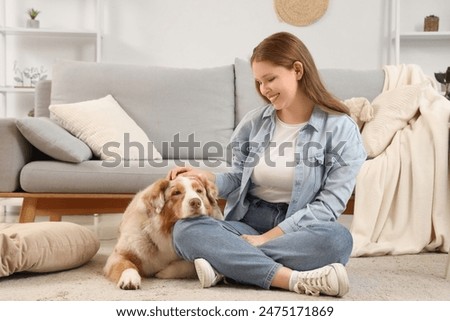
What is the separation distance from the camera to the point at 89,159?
10.7 feet

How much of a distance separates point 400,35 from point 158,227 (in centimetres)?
356

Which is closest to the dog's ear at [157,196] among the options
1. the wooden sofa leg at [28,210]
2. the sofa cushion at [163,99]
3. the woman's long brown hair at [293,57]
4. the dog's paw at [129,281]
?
the dog's paw at [129,281]

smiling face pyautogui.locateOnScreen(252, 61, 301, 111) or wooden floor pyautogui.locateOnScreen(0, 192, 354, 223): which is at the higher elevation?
smiling face pyautogui.locateOnScreen(252, 61, 301, 111)

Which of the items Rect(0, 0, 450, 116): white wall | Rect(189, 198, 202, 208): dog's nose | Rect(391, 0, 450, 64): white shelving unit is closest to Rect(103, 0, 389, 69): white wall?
Rect(0, 0, 450, 116): white wall

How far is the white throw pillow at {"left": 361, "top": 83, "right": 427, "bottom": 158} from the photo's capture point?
122 inches

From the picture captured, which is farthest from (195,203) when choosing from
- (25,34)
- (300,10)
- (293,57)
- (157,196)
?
(25,34)

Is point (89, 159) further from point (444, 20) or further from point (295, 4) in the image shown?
point (444, 20)

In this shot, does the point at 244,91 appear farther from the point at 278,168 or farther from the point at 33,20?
the point at 33,20

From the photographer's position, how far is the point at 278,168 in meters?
2.08

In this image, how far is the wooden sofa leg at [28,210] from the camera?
3027 millimetres

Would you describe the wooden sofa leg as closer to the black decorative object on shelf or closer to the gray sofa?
the gray sofa

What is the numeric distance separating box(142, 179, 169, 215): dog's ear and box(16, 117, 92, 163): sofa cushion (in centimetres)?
100
